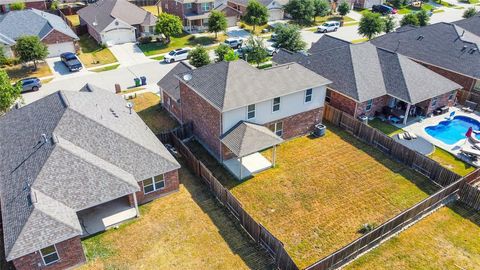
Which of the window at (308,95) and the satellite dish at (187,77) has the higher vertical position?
the satellite dish at (187,77)

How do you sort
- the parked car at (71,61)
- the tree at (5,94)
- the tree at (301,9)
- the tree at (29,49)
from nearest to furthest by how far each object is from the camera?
1. the tree at (5,94)
2. the tree at (29,49)
3. the parked car at (71,61)
4. the tree at (301,9)

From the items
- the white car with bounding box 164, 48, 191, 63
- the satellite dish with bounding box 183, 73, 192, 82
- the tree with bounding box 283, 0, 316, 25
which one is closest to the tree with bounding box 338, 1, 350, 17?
the tree with bounding box 283, 0, 316, 25

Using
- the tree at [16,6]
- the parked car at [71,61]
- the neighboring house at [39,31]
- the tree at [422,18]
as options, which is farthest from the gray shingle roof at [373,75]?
the tree at [16,6]

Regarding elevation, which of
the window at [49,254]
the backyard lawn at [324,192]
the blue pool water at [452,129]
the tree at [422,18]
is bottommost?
the backyard lawn at [324,192]

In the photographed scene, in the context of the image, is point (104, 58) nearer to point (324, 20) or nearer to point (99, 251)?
point (99, 251)

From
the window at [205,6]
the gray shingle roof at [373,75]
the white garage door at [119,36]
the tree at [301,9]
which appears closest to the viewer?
the gray shingle roof at [373,75]

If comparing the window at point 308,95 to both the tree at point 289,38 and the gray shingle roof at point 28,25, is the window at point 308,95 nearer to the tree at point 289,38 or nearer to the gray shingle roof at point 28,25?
the tree at point 289,38

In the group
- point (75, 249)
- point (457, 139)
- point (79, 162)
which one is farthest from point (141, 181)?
point (457, 139)
